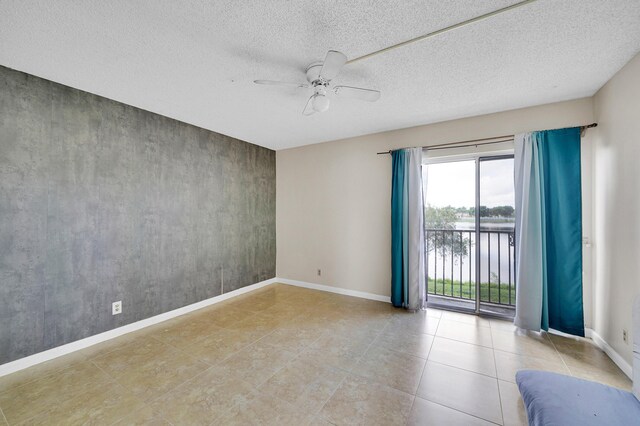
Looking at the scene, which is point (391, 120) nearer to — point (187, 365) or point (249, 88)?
point (249, 88)

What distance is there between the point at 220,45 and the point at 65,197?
2153 mm

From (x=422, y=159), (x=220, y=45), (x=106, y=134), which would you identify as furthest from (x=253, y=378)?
(x=422, y=159)

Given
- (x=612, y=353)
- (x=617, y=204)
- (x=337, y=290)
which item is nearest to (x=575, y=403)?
(x=612, y=353)

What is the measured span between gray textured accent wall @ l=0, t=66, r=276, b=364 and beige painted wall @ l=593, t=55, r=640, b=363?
15.0ft

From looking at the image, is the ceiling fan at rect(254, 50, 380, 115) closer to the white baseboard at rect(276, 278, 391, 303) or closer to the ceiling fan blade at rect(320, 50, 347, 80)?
the ceiling fan blade at rect(320, 50, 347, 80)

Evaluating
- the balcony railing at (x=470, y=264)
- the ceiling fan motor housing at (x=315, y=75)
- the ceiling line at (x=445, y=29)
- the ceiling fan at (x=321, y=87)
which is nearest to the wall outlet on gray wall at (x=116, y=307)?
the ceiling fan at (x=321, y=87)

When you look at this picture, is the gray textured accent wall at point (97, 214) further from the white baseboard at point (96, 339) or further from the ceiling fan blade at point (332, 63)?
the ceiling fan blade at point (332, 63)

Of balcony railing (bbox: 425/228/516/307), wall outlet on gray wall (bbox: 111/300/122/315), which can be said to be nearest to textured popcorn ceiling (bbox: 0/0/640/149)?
balcony railing (bbox: 425/228/516/307)

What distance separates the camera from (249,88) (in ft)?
8.37

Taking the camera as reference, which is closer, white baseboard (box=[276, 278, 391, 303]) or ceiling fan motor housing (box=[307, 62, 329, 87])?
ceiling fan motor housing (box=[307, 62, 329, 87])

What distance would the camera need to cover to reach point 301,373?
86.3 inches

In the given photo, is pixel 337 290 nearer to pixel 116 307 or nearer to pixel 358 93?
pixel 116 307

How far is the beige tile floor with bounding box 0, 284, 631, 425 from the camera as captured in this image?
1.75 meters

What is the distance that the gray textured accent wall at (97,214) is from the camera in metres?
2.23
